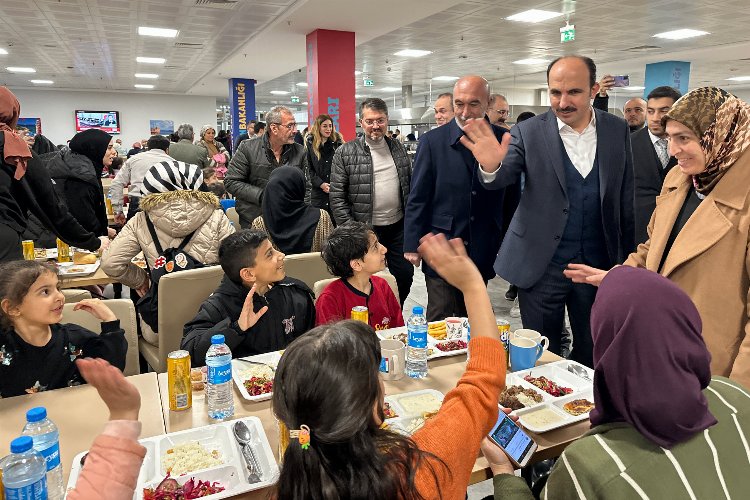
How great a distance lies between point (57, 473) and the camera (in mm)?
1255

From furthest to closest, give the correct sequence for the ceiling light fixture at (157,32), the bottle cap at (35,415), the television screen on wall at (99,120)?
the television screen on wall at (99,120) < the ceiling light fixture at (157,32) < the bottle cap at (35,415)

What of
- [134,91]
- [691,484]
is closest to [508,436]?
[691,484]

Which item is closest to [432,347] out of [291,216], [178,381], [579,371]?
[579,371]

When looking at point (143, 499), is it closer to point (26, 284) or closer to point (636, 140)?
point (26, 284)

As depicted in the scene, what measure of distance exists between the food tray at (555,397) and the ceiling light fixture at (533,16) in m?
7.55

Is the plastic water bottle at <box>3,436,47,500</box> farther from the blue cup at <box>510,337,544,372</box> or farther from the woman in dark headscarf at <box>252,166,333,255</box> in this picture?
the woman in dark headscarf at <box>252,166,333,255</box>

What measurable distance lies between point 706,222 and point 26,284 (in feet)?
8.21

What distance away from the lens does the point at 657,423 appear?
1.01 meters

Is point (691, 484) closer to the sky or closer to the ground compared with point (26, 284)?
closer to the ground

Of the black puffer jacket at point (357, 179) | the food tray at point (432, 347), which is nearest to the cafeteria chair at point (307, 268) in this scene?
the food tray at point (432, 347)

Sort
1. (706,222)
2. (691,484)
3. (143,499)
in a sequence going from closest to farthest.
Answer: (691,484) < (143,499) < (706,222)

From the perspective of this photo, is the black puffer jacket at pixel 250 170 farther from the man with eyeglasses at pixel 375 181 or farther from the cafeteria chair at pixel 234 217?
the man with eyeglasses at pixel 375 181

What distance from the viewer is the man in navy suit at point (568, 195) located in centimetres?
256

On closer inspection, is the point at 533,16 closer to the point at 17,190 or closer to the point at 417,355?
the point at 17,190
